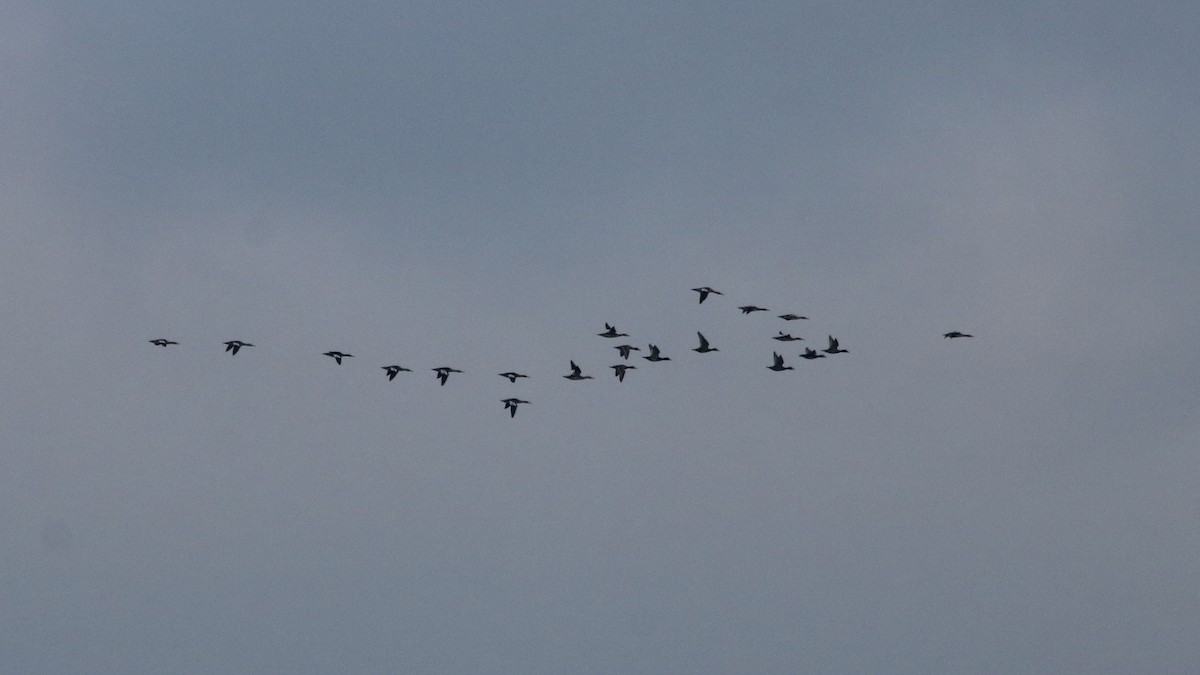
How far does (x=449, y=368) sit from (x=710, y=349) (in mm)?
30608

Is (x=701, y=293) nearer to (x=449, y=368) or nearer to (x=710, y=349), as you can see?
(x=710, y=349)

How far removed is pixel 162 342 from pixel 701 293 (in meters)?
60.6

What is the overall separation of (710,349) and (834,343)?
46.2 ft

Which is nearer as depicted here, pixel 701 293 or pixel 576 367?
pixel 701 293

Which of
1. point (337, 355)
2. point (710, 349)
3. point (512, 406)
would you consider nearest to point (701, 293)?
point (710, 349)

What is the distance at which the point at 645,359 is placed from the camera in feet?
577

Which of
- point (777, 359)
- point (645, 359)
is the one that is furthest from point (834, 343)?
point (645, 359)

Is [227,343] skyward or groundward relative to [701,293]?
groundward

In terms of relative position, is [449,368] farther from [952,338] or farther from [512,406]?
[952,338]

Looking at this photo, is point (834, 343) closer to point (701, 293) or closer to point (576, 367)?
point (701, 293)

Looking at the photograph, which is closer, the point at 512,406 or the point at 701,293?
the point at 701,293

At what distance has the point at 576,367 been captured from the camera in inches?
6969

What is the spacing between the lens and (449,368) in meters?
176

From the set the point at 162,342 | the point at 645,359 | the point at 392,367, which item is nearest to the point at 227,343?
the point at 162,342
